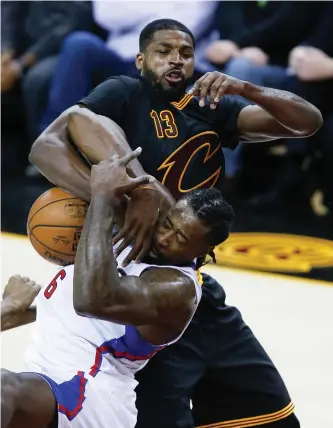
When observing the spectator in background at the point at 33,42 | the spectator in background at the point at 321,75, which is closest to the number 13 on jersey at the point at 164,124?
the spectator in background at the point at 321,75

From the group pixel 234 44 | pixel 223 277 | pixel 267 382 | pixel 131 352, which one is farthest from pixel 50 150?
pixel 234 44

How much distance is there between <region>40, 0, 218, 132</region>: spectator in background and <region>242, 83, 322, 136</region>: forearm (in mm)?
4373

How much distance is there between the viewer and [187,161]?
335 cm

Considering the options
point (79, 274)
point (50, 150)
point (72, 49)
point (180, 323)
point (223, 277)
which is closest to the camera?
point (79, 274)

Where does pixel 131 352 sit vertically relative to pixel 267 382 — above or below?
above

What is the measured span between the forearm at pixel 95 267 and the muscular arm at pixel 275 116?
0.68m

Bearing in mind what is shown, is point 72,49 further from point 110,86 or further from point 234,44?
point 110,86

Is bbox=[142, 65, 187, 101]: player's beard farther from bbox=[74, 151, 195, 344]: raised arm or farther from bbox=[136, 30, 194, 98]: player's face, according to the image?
bbox=[74, 151, 195, 344]: raised arm

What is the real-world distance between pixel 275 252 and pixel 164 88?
3.31 m

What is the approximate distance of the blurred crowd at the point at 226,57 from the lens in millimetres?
7262

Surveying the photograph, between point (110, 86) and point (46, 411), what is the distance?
43.5 inches

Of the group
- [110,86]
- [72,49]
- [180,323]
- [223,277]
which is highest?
[110,86]

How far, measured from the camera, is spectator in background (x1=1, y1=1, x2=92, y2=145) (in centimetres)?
855

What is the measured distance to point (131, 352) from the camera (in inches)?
120
